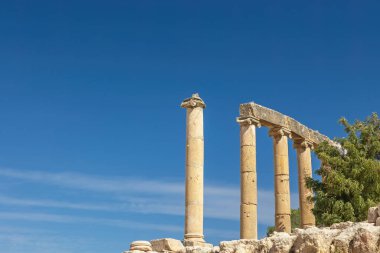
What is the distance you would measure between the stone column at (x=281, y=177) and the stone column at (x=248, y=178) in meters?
3.10

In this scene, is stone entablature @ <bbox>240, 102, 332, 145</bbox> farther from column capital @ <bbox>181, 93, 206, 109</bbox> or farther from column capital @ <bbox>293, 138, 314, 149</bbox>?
column capital @ <bbox>181, 93, 206, 109</bbox>

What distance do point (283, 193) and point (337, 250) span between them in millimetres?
23162

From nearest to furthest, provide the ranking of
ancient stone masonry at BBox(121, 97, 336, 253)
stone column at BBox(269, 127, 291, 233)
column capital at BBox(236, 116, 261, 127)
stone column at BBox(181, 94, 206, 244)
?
1. ancient stone masonry at BBox(121, 97, 336, 253)
2. stone column at BBox(181, 94, 206, 244)
3. column capital at BBox(236, 116, 261, 127)
4. stone column at BBox(269, 127, 291, 233)

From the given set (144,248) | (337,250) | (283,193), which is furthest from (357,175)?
(337,250)

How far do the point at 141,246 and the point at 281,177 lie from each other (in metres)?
15.1

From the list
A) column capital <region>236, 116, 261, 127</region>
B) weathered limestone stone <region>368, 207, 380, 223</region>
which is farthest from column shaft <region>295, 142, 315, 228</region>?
weathered limestone stone <region>368, 207, 380, 223</region>

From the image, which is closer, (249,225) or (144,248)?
(144,248)

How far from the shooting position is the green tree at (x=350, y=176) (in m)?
31.3

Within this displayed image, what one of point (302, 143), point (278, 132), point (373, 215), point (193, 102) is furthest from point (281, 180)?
point (373, 215)

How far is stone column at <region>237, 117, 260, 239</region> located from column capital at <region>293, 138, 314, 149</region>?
6.20 metres

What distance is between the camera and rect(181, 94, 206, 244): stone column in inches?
1169

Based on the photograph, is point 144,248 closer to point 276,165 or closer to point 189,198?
point 189,198

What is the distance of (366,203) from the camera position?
31.2m

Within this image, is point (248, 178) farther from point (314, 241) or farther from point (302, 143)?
point (314, 241)
